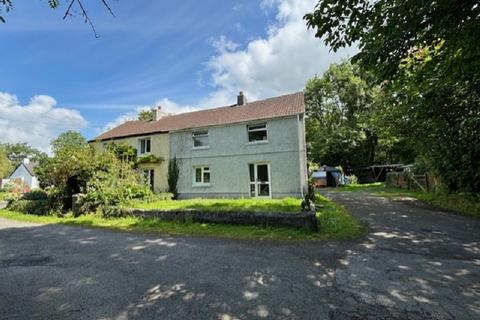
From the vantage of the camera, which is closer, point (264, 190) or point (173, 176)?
point (264, 190)

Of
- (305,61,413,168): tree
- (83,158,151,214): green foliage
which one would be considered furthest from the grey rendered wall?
(305,61,413,168): tree

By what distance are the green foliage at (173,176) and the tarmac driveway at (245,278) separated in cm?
1088

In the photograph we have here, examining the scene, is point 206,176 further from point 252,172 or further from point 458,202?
point 458,202

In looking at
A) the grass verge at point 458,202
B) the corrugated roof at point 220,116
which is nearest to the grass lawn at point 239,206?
the corrugated roof at point 220,116

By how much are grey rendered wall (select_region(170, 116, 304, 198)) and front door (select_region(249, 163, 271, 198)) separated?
334 millimetres

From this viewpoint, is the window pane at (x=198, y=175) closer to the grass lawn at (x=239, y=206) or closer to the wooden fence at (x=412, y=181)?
the grass lawn at (x=239, y=206)

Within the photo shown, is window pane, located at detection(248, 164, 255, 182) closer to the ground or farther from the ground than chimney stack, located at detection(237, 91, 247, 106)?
closer to the ground

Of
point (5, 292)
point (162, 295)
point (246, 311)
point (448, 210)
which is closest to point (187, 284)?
point (162, 295)

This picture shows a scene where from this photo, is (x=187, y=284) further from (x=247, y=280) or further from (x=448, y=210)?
(x=448, y=210)

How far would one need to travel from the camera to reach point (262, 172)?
1661cm

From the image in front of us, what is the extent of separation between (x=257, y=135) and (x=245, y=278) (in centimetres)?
1303

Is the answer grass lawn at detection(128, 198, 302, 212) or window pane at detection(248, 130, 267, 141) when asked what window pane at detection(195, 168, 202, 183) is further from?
window pane at detection(248, 130, 267, 141)

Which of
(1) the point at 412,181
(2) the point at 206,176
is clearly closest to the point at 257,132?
(2) the point at 206,176

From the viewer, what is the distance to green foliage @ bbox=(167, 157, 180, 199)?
18.7 metres
